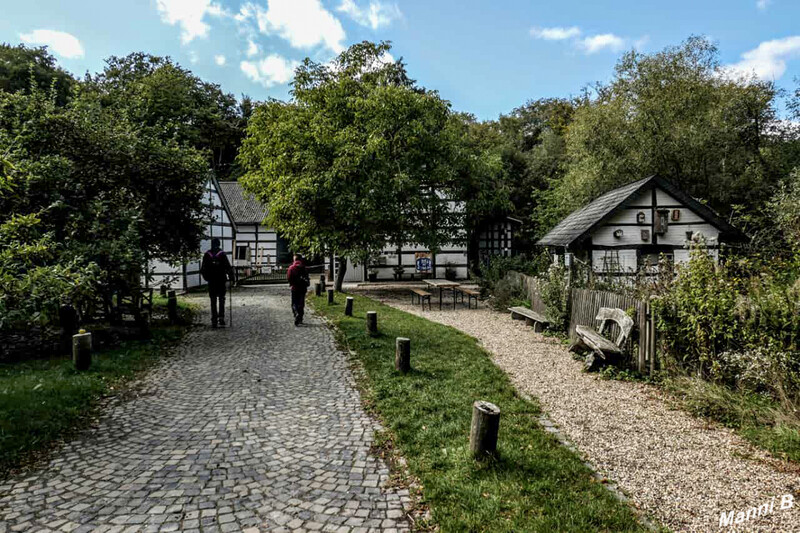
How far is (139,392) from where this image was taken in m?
6.47

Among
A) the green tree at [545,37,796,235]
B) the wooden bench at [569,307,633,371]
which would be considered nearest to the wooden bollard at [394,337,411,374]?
the wooden bench at [569,307,633,371]

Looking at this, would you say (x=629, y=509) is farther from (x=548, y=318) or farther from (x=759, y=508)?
(x=548, y=318)

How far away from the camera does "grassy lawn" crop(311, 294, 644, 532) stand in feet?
11.0

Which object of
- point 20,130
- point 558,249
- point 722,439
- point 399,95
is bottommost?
point 722,439

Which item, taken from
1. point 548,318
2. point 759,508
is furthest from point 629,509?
point 548,318

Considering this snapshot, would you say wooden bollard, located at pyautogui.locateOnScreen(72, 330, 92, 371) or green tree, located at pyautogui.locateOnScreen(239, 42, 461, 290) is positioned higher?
green tree, located at pyautogui.locateOnScreen(239, 42, 461, 290)

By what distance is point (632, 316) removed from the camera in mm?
7664

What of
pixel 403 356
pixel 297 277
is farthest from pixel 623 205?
pixel 403 356

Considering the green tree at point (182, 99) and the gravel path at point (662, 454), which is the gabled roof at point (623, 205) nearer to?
the gravel path at point (662, 454)

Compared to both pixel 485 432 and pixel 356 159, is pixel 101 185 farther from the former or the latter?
pixel 485 432

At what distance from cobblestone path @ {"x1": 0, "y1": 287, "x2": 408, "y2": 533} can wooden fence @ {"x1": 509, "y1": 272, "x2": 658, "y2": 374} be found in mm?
4660

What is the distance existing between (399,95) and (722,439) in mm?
14899

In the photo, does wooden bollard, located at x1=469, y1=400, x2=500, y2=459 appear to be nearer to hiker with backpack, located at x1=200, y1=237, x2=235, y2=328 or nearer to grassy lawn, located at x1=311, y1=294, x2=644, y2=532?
grassy lawn, located at x1=311, y1=294, x2=644, y2=532

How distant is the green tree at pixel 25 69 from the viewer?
31.6 m
